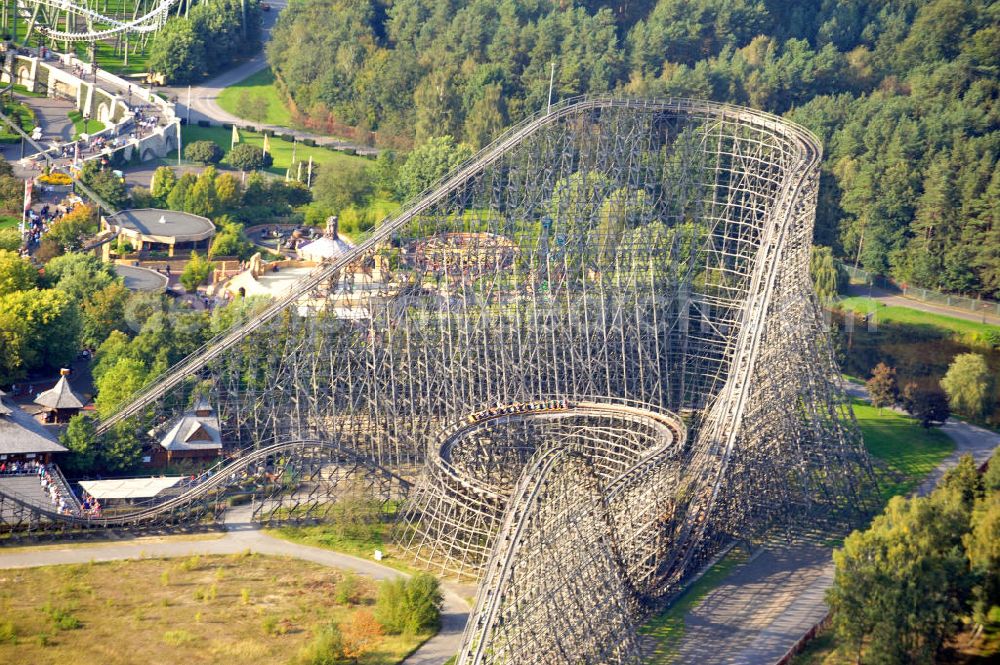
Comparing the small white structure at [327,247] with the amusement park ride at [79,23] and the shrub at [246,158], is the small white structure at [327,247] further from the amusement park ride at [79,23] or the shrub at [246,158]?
the amusement park ride at [79,23]

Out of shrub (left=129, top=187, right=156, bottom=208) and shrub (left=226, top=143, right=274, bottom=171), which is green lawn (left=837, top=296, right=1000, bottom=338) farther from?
shrub (left=129, top=187, right=156, bottom=208)

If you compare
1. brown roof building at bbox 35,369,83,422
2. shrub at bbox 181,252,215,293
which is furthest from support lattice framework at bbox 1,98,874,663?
shrub at bbox 181,252,215,293

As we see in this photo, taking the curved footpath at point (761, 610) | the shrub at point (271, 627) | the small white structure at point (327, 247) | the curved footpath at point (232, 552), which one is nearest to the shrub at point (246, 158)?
the small white structure at point (327, 247)

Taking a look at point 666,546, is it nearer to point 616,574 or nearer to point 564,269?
point 616,574

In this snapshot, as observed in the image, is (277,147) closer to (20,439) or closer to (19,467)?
(20,439)

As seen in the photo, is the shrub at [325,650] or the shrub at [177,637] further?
the shrub at [177,637]
